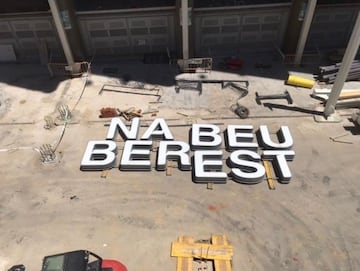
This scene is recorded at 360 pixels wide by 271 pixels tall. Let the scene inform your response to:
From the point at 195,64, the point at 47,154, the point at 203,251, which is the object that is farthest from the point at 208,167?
the point at 195,64

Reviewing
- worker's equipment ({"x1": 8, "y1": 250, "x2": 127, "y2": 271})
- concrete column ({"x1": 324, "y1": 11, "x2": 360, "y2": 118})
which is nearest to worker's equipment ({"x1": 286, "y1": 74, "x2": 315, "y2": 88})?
concrete column ({"x1": 324, "y1": 11, "x2": 360, "y2": 118})

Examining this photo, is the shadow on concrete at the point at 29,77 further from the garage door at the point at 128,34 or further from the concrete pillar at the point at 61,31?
the garage door at the point at 128,34

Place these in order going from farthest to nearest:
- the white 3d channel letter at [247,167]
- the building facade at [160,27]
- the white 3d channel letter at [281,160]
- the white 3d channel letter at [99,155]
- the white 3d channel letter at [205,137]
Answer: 1. the building facade at [160,27]
2. the white 3d channel letter at [205,137]
3. the white 3d channel letter at [99,155]
4. the white 3d channel letter at [281,160]
5. the white 3d channel letter at [247,167]

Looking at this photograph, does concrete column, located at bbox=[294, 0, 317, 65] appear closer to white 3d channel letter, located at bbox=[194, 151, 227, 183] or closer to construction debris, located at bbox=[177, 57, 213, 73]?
construction debris, located at bbox=[177, 57, 213, 73]

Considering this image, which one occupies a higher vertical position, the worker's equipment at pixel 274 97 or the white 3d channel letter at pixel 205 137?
the worker's equipment at pixel 274 97

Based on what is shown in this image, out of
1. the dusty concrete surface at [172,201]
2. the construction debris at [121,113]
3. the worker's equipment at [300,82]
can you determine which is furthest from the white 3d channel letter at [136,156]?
the worker's equipment at [300,82]
